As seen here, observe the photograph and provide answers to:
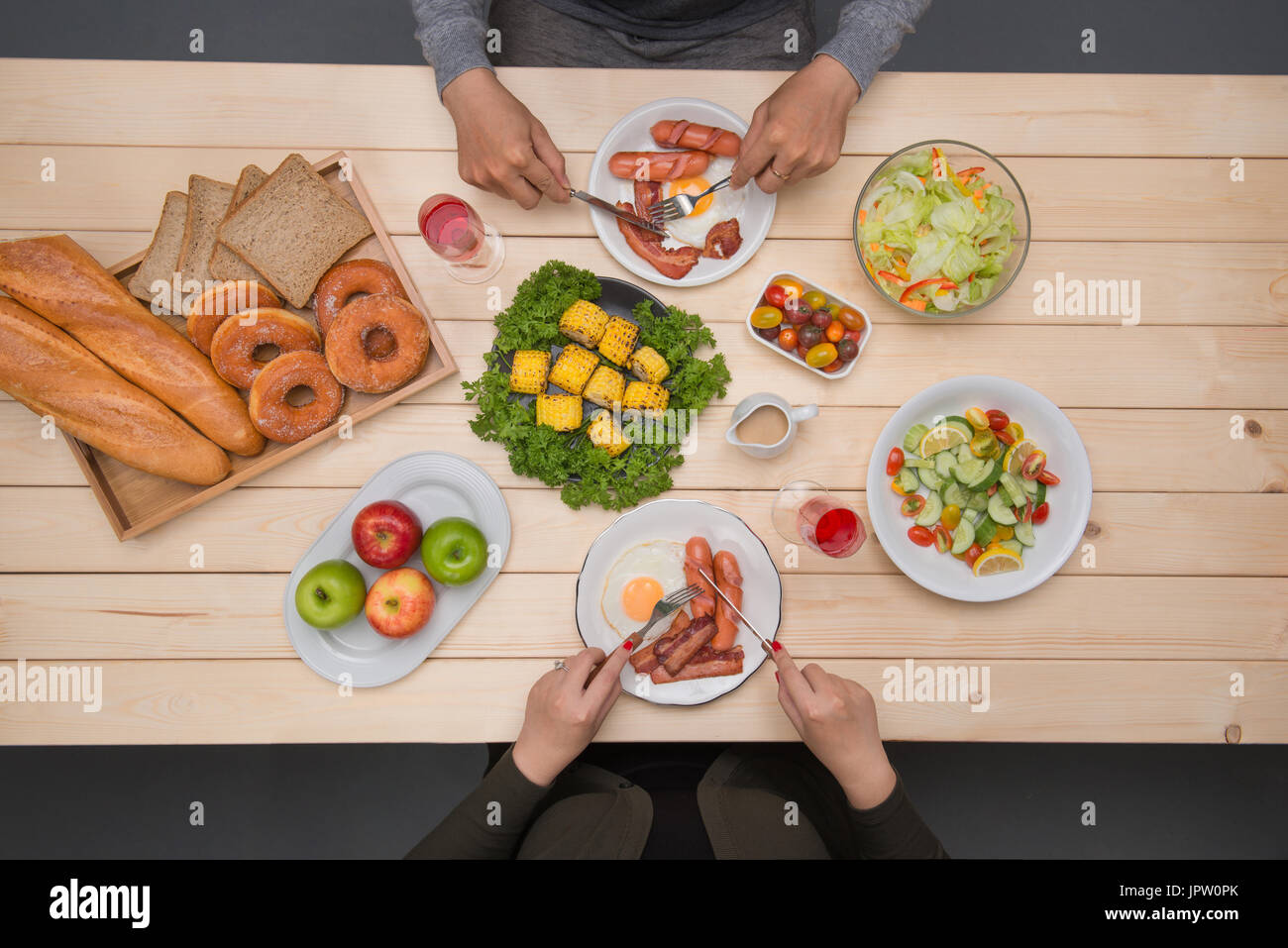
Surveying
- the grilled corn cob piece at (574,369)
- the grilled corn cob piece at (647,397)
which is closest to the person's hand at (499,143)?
the grilled corn cob piece at (574,369)

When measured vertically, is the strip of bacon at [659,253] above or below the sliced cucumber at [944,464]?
above

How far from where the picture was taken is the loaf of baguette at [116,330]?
165 cm

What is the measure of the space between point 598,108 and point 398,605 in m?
1.29

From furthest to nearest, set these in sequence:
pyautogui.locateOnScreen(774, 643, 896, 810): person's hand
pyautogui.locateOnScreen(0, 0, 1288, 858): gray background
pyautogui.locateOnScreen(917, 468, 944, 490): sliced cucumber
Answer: pyautogui.locateOnScreen(0, 0, 1288, 858): gray background
pyautogui.locateOnScreen(917, 468, 944, 490): sliced cucumber
pyautogui.locateOnScreen(774, 643, 896, 810): person's hand

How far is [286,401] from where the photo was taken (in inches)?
67.9

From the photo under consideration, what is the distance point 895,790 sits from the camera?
1.69 m

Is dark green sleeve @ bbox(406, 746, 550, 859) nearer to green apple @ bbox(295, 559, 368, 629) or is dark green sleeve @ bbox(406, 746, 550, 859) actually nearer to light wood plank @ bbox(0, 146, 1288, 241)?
green apple @ bbox(295, 559, 368, 629)

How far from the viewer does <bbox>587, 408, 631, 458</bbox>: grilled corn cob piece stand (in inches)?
66.3

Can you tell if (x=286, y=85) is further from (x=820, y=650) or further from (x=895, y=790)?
(x=895, y=790)

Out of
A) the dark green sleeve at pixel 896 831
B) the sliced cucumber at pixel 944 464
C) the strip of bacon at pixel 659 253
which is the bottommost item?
the dark green sleeve at pixel 896 831

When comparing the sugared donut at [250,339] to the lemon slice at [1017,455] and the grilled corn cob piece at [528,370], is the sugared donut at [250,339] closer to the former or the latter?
the grilled corn cob piece at [528,370]

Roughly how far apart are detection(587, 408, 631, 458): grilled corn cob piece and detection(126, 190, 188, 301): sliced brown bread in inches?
42.5

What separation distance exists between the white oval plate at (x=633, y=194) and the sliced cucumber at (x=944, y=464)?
65 cm

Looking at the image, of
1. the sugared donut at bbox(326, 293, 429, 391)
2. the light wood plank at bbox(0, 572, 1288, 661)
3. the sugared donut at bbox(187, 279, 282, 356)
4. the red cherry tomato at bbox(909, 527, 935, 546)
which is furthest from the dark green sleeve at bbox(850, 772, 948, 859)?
the sugared donut at bbox(187, 279, 282, 356)
